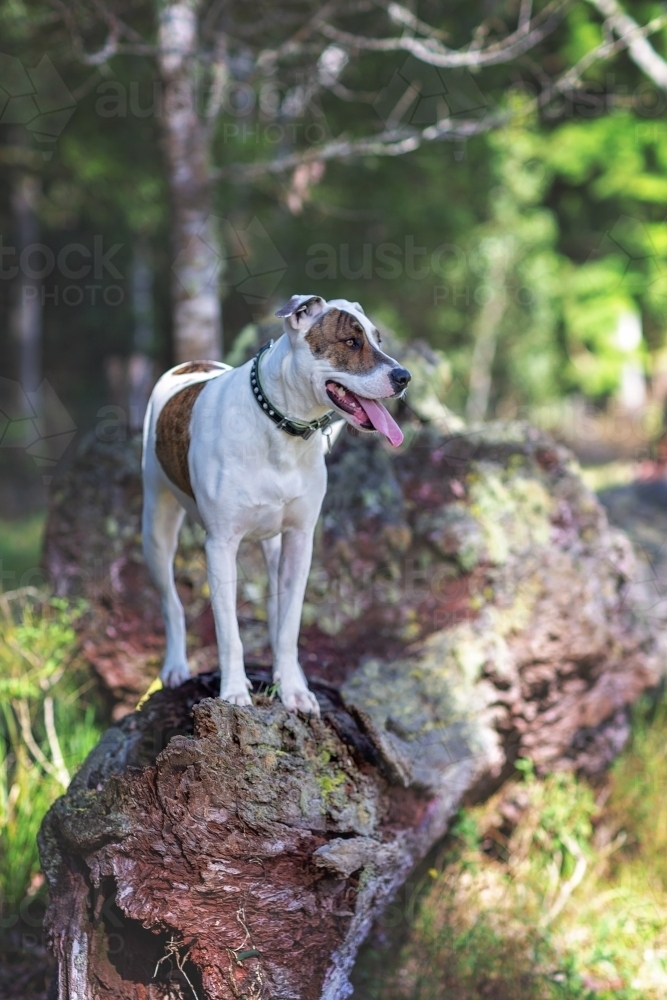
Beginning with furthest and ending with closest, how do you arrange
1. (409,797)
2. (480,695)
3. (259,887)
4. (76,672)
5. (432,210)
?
(432,210), (76,672), (480,695), (409,797), (259,887)

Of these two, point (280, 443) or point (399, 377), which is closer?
point (399, 377)

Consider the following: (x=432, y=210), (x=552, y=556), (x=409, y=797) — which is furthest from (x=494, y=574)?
(x=432, y=210)

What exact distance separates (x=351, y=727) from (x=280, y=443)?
3.55 ft

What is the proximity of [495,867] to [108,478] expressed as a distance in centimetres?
288

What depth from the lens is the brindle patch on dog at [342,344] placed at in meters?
3.08

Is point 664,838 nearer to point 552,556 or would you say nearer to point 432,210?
point 552,556

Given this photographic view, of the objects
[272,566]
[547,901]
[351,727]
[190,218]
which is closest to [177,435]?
[272,566]

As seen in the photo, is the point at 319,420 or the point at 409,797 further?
the point at 409,797

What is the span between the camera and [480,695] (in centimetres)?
467

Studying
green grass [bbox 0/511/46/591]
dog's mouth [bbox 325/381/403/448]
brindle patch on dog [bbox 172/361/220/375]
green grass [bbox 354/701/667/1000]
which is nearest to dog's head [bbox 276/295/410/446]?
dog's mouth [bbox 325/381/403/448]

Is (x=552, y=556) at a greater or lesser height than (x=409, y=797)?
greater

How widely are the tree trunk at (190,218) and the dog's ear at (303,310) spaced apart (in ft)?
13.1

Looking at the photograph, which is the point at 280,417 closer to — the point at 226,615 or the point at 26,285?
the point at 226,615

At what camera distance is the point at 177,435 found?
3631 millimetres
